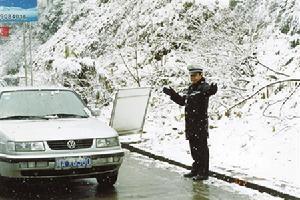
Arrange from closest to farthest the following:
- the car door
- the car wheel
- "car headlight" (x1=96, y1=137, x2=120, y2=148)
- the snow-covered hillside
Answer: "car headlight" (x1=96, y1=137, x2=120, y2=148) → the car wheel → the snow-covered hillside → the car door

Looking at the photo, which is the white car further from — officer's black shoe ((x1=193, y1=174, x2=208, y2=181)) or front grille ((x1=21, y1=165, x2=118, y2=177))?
officer's black shoe ((x1=193, y1=174, x2=208, y2=181))

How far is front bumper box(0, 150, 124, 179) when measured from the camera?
7609mm

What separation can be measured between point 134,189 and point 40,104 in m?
2.11

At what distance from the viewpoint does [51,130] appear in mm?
8000

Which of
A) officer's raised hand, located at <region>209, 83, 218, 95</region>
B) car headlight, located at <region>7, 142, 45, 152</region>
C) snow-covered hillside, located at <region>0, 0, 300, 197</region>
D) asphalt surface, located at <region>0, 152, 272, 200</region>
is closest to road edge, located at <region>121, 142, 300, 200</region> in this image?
asphalt surface, located at <region>0, 152, 272, 200</region>

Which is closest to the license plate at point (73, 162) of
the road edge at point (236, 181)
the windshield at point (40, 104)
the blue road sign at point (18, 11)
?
the windshield at point (40, 104)

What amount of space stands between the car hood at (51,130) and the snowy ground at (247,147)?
2.26 meters

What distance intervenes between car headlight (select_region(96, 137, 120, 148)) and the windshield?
1.10 meters

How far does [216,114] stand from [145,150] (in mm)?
3979

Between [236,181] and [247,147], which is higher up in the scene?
[247,147]

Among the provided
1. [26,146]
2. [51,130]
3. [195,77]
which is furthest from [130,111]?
[26,146]

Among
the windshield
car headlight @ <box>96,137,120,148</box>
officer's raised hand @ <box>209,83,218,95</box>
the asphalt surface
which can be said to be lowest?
the asphalt surface

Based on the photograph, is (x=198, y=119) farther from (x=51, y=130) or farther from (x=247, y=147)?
(x=247, y=147)

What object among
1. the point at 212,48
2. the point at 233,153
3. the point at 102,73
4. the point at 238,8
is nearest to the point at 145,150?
the point at 233,153
